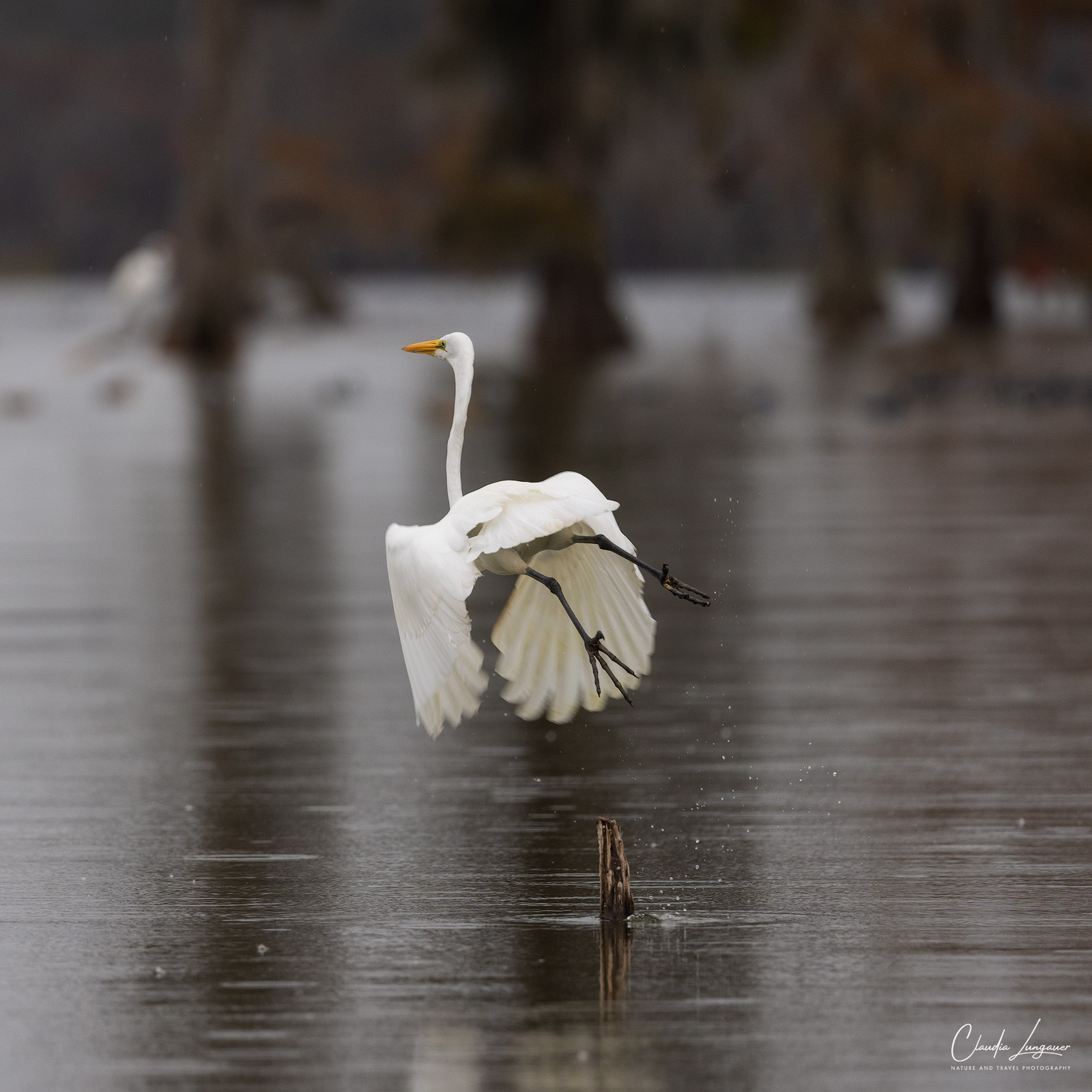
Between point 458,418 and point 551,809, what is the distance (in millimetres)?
1443

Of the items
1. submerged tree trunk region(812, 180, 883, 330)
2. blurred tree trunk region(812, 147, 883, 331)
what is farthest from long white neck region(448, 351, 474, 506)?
submerged tree trunk region(812, 180, 883, 330)

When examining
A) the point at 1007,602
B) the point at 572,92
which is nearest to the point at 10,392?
the point at 572,92

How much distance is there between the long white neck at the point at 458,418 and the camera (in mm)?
6395

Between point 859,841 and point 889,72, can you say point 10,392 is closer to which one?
point 889,72

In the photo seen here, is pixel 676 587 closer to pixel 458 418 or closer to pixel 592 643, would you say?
pixel 592 643

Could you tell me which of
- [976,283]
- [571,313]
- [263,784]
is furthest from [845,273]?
[263,784]

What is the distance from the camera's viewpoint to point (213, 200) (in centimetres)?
4006

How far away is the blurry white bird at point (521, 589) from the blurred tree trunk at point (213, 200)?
1310 inches

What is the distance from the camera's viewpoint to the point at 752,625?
11.0m

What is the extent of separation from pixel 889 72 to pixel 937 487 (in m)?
22.0

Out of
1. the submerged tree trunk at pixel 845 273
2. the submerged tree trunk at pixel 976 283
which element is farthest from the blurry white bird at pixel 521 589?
the submerged tree trunk at pixel 976 283

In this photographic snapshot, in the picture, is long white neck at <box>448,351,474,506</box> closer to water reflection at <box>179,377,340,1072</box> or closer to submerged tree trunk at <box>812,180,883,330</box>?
water reflection at <box>179,377,340,1072</box>

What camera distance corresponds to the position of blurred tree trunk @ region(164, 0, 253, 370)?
3966 centimetres

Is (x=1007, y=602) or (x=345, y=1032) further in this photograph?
(x=1007, y=602)
